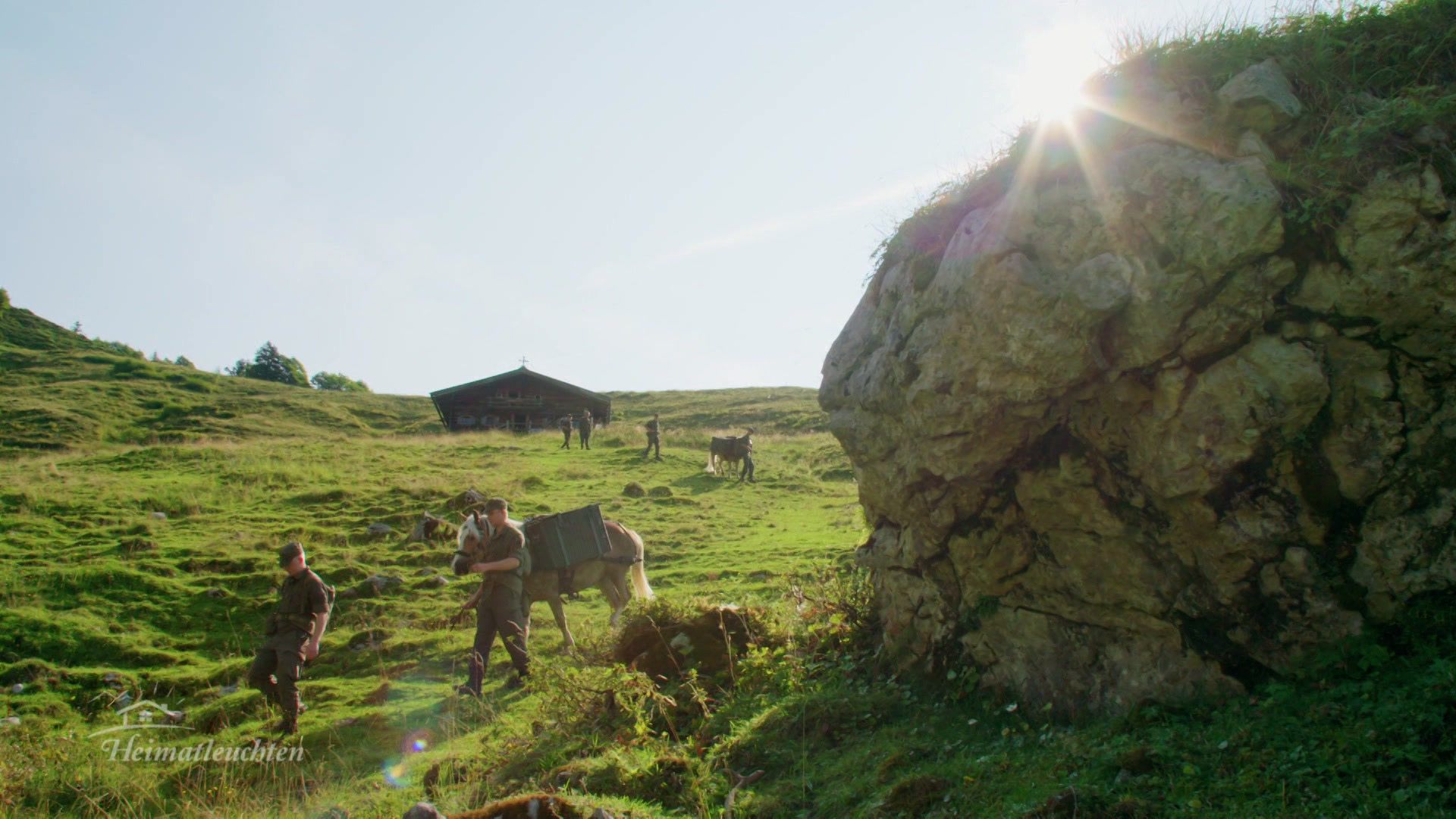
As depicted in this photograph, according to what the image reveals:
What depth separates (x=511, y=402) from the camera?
48625 mm

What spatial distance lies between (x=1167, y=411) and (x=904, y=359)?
1.94m

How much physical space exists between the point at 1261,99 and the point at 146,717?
11.9 meters

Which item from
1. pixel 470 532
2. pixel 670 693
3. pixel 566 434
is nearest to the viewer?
pixel 670 693

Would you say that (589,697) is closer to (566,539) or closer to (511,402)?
(566,539)

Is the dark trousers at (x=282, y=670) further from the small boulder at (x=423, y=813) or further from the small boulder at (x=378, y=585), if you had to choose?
the small boulder at (x=378, y=585)

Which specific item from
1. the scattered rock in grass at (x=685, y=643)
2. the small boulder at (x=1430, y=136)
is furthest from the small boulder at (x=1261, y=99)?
the scattered rock in grass at (x=685, y=643)

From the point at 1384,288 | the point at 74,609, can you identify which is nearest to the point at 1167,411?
the point at 1384,288

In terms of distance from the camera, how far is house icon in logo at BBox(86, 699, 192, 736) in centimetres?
895

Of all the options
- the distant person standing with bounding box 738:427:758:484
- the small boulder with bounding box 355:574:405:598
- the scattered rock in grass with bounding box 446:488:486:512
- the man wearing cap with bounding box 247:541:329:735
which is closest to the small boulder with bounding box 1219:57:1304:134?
the man wearing cap with bounding box 247:541:329:735

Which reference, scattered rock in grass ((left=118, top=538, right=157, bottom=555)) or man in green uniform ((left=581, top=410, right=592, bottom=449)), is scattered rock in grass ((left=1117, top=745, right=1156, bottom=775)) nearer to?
scattered rock in grass ((left=118, top=538, right=157, bottom=555))

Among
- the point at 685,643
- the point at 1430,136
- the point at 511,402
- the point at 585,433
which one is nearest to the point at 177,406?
the point at 511,402

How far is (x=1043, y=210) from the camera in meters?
5.93

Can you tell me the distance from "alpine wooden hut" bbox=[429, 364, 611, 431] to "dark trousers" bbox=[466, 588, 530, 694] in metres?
38.3

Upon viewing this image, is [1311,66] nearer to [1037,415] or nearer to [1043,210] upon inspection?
[1043,210]
